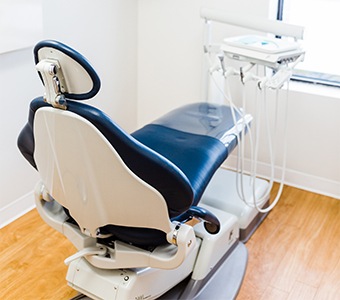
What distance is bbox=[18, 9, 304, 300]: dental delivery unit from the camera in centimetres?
144

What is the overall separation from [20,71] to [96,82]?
1.06m

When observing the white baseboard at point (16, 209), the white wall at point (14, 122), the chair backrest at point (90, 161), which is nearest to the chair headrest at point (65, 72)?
the chair backrest at point (90, 161)

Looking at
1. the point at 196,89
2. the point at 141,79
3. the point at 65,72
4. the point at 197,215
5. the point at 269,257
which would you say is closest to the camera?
the point at 65,72

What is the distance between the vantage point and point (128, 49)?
2.97 m

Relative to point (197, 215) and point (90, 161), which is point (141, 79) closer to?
point (197, 215)

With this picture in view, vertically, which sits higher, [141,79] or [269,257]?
[141,79]

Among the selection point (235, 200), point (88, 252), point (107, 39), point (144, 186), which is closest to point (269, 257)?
point (235, 200)

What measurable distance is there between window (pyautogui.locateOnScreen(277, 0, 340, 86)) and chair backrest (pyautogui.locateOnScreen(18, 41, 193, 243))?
1.47 metres

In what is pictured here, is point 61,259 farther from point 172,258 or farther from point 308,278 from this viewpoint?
point 308,278

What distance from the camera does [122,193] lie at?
1545 millimetres

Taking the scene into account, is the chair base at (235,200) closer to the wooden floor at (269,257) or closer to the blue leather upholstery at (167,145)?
the wooden floor at (269,257)

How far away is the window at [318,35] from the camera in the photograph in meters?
2.69

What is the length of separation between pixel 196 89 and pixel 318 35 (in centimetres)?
69

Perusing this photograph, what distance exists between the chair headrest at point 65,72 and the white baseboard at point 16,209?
3.79 feet
